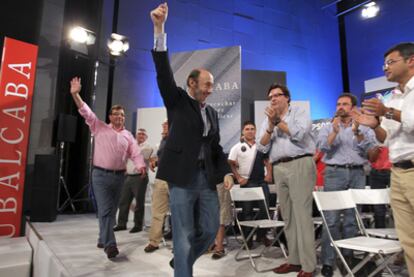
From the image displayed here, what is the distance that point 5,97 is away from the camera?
4324 millimetres

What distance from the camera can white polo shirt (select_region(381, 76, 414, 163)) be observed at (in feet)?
6.48

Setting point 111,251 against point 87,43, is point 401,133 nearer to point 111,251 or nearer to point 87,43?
point 111,251

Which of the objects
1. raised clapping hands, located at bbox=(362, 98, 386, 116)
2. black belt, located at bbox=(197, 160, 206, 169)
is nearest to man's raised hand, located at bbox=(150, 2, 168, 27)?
black belt, located at bbox=(197, 160, 206, 169)

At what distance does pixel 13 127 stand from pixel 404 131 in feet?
14.6

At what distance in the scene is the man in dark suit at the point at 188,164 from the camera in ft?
6.10

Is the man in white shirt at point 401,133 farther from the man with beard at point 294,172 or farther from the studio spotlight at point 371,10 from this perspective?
the studio spotlight at point 371,10

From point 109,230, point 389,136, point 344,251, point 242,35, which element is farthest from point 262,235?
point 242,35

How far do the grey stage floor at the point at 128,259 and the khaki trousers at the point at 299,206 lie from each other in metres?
0.27

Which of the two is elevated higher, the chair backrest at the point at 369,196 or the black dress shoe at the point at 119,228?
the chair backrest at the point at 369,196

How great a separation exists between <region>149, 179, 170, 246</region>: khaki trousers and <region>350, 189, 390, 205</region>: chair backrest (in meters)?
1.93

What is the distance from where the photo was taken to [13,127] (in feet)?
14.3

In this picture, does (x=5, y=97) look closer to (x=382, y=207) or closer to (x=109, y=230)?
(x=109, y=230)

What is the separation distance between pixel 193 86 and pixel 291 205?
4.44 ft

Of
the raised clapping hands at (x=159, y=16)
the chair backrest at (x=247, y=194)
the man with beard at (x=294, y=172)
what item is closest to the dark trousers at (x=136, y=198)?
the chair backrest at (x=247, y=194)
